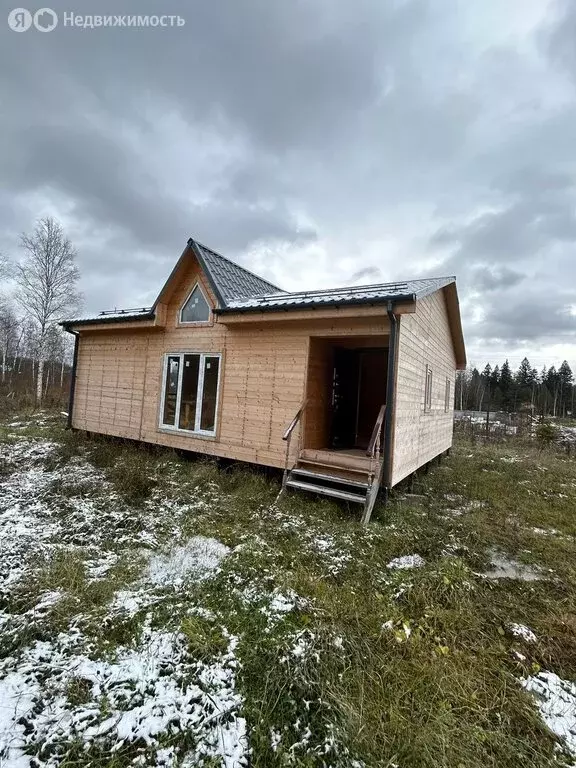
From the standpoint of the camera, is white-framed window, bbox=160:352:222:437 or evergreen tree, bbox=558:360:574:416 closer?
white-framed window, bbox=160:352:222:437

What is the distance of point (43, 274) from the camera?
733 inches

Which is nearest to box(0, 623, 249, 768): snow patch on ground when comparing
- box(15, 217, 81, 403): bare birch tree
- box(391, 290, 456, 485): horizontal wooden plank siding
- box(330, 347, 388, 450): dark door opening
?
box(391, 290, 456, 485): horizontal wooden plank siding

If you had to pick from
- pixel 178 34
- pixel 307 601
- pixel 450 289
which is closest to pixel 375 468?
pixel 307 601

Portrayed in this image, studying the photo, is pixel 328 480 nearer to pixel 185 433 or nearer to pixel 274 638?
pixel 185 433

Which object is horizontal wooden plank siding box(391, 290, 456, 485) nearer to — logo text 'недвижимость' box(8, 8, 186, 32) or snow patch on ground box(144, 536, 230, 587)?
snow patch on ground box(144, 536, 230, 587)

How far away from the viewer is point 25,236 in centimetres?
1838

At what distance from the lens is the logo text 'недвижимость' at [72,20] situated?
310 inches

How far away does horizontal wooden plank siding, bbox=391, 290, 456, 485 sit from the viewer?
6.29 meters

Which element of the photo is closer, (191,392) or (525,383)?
(191,392)

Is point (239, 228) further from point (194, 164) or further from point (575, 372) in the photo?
point (575, 372)

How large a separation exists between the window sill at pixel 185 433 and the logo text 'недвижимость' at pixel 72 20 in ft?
28.8

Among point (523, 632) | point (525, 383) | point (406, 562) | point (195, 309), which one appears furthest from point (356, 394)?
point (525, 383)

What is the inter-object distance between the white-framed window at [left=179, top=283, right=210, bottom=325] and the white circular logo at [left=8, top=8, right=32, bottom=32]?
655 cm

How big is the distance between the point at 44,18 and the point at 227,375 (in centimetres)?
862
